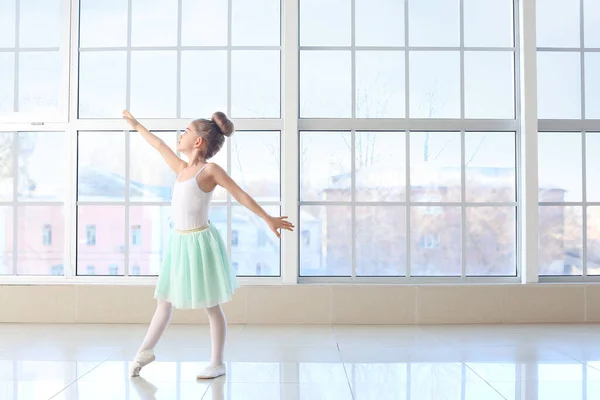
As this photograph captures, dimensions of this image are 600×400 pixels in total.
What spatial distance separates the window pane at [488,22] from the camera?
4.80 meters

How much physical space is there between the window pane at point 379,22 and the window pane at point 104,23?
161 cm

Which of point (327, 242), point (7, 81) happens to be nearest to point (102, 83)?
point (7, 81)

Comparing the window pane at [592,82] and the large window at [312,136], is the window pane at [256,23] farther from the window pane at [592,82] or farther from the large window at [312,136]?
the window pane at [592,82]

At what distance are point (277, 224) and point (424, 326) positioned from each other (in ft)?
6.44

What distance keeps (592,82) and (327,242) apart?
2.17 metres

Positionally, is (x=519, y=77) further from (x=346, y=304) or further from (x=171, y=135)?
(x=171, y=135)

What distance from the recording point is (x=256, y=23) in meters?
4.77

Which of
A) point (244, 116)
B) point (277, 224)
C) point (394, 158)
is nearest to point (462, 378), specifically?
point (277, 224)

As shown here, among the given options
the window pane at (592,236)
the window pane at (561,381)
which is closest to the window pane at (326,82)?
the window pane at (592,236)

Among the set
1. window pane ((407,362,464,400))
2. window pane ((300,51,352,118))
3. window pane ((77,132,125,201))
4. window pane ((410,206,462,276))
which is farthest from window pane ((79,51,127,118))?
window pane ((407,362,464,400))

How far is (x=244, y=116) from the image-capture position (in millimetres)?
4754

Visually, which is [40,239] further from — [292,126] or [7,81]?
[292,126]

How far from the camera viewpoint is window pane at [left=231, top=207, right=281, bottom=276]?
15.5 feet

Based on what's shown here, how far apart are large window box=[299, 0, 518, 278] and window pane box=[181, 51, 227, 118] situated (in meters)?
0.55
